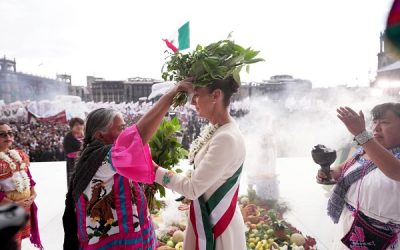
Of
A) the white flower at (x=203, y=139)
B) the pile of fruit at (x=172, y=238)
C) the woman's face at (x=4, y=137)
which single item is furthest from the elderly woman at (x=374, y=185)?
the woman's face at (x=4, y=137)

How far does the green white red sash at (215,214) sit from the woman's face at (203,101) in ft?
1.24

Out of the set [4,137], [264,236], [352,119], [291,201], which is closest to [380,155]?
[352,119]

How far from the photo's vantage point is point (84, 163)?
167 cm

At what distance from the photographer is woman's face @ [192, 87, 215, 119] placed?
5.51 feet

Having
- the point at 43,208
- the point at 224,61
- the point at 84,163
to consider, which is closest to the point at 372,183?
the point at 224,61

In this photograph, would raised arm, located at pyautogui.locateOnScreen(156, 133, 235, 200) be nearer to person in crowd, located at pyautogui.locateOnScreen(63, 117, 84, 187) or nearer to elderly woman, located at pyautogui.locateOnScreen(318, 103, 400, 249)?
elderly woman, located at pyautogui.locateOnScreen(318, 103, 400, 249)

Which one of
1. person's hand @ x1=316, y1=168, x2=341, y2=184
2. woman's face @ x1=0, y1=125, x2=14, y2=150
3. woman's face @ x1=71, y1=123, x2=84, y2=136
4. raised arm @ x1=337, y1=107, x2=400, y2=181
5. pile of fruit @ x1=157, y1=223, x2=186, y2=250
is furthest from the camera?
woman's face @ x1=71, y1=123, x2=84, y2=136

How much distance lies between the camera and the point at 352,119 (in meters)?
1.70

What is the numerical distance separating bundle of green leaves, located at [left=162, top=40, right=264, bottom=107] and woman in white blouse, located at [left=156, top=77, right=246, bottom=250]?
2.3 inches

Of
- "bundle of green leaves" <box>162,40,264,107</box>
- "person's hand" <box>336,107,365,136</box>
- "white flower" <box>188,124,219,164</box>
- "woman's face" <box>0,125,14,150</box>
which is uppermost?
"bundle of green leaves" <box>162,40,264,107</box>

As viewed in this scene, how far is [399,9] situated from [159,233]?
3.55 metres

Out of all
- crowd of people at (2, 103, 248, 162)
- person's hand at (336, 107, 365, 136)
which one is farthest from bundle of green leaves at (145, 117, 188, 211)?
crowd of people at (2, 103, 248, 162)

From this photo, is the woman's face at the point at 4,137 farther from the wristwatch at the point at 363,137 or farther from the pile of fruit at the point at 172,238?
the wristwatch at the point at 363,137

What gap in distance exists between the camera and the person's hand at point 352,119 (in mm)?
1676
